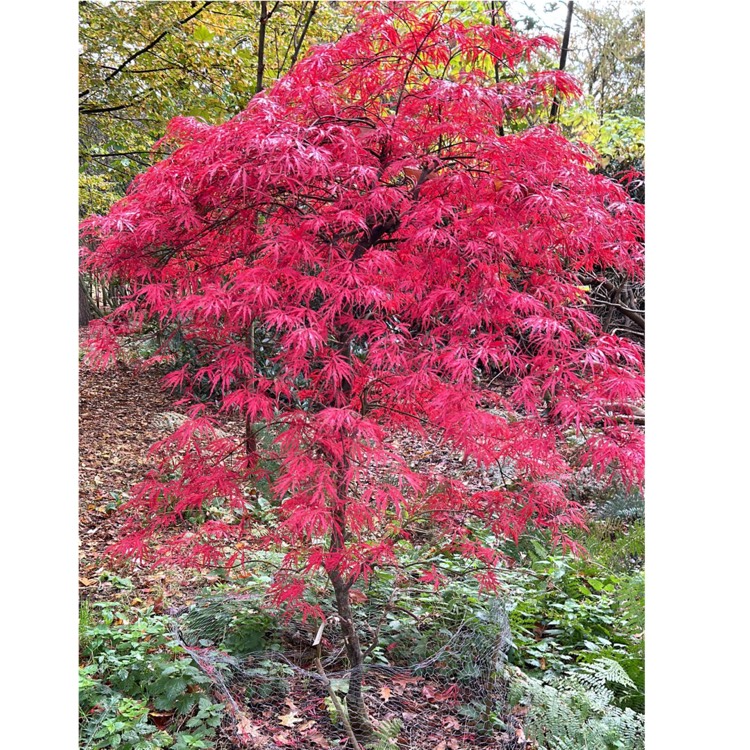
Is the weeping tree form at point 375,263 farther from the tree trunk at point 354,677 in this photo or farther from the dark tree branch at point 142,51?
the dark tree branch at point 142,51

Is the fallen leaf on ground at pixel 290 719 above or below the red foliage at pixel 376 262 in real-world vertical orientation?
below

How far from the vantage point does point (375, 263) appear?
1.33m

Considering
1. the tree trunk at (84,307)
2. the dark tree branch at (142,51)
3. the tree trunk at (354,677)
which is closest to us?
the tree trunk at (354,677)

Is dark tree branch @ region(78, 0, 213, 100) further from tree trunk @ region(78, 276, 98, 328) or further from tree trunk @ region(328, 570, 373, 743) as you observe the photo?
tree trunk @ region(328, 570, 373, 743)

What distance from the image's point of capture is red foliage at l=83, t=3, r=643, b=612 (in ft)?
4.32

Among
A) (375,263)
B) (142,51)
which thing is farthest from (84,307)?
(375,263)

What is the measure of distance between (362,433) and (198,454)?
0.44 metres

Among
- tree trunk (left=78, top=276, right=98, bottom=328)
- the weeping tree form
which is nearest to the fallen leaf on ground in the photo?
the weeping tree form

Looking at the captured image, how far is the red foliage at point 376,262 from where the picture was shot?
1315mm

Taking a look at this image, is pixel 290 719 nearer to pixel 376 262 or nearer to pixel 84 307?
pixel 376 262

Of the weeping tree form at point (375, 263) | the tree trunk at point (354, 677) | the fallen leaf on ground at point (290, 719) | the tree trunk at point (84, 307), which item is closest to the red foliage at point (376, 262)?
the weeping tree form at point (375, 263)
